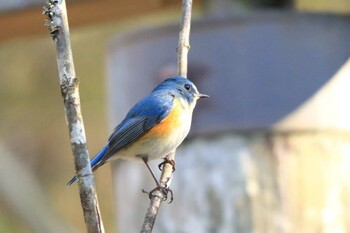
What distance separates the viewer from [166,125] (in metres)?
4.04

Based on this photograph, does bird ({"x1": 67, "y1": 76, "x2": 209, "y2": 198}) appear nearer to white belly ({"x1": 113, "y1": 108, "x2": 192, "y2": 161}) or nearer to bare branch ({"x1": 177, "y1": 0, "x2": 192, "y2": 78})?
white belly ({"x1": 113, "y1": 108, "x2": 192, "y2": 161})

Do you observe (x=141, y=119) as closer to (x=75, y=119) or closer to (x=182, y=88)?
(x=182, y=88)

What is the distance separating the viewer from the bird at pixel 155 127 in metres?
3.96

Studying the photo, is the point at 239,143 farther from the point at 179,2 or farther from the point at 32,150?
the point at 32,150

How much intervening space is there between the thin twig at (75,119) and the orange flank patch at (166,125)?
1270 millimetres

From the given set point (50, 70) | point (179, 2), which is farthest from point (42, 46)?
point (179, 2)

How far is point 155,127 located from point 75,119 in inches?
52.4

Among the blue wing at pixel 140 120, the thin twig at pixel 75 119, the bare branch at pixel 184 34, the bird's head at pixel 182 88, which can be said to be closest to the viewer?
the thin twig at pixel 75 119

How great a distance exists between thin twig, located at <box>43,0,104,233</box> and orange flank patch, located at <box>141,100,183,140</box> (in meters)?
1.27

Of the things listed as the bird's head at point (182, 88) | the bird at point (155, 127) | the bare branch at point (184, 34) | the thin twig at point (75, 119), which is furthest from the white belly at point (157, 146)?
the thin twig at point (75, 119)

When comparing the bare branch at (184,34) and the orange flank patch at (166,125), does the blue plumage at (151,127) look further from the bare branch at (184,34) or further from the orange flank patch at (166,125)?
the bare branch at (184,34)

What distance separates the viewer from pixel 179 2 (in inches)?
272

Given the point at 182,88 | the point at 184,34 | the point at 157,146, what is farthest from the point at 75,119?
the point at 182,88

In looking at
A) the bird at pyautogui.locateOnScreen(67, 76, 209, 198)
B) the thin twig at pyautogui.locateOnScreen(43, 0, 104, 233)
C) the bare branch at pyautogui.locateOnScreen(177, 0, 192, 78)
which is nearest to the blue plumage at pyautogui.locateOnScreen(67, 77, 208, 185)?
the bird at pyautogui.locateOnScreen(67, 76, 209, 198)
